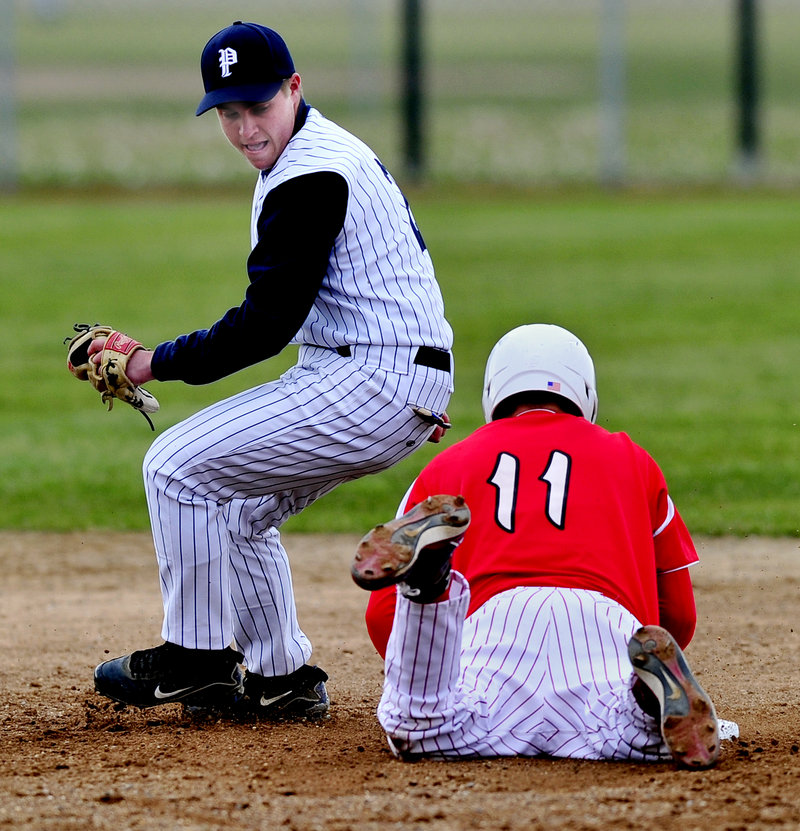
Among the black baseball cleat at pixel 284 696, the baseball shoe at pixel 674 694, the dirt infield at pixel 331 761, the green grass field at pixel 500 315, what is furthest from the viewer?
the green grass field at pixel 500 315

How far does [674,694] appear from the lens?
3.41 m

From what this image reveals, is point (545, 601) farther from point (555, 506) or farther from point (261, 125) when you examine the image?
point (261, 125)

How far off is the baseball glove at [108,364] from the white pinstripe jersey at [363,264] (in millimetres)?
476

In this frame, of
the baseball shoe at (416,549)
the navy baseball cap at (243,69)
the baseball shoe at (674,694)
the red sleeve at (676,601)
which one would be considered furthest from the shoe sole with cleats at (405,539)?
the navy baseball cap at (243,69)

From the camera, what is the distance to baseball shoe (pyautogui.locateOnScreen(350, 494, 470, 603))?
10.8ft

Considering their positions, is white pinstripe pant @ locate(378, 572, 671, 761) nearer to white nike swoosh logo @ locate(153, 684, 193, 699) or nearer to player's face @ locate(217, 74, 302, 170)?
white nike swoosh logo @ locate(153, 684, 193, 699)

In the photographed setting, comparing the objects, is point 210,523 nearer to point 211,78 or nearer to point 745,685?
point 211,78

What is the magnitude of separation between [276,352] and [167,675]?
37.4 inches

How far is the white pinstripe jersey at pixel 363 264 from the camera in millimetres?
3900

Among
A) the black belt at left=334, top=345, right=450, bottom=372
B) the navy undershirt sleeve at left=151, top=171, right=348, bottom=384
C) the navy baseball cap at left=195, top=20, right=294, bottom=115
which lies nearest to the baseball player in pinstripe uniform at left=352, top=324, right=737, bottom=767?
the black belt at left=334, top=345, right=450, bottom=372

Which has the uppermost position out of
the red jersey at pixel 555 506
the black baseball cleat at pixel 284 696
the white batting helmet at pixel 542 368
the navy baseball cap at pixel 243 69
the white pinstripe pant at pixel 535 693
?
the navy baseball cap at pixel 243 69

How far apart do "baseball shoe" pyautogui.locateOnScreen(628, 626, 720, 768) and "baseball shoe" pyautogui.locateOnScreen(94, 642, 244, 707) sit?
Result: 1.22 meters

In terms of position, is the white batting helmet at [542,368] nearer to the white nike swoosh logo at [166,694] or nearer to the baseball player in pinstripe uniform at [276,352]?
the baseball player in pinstripe uniform at [276,352]

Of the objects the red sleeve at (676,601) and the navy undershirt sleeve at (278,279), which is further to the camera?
the red sleeve at (676,601)
